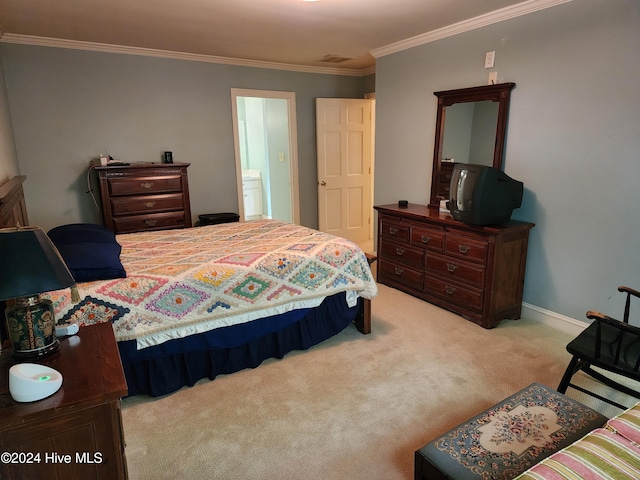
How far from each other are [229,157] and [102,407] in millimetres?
4078

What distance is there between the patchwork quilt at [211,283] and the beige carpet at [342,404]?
1.31 feet

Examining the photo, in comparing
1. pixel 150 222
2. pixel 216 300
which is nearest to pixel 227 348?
pixel 216 300

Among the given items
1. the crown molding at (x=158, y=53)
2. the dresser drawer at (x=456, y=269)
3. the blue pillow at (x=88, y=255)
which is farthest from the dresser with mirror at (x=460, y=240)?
the blue pillow at (x=88, y=255)

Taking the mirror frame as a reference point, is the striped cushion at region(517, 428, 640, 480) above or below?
below

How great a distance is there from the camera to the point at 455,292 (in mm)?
3357

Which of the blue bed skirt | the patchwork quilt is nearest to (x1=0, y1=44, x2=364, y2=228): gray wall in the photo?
the patchwork quilt

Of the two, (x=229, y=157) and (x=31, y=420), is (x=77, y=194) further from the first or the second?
(x=31, y=420)

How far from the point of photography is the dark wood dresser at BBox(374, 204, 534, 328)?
3.06 metres

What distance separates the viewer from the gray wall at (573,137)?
8.52ft

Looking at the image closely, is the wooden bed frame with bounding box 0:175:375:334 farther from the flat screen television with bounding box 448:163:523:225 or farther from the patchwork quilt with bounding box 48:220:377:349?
the flat screen television with bounding box 448:163:523:225

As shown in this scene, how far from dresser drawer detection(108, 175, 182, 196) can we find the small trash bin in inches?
20.3

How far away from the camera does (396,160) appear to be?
4.47m

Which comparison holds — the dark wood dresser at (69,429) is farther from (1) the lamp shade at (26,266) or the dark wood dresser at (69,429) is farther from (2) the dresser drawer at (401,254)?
(2) the dresser drawer at (401,254)

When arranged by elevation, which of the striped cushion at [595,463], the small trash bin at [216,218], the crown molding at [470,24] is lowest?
the striped cushion at [595,463]
